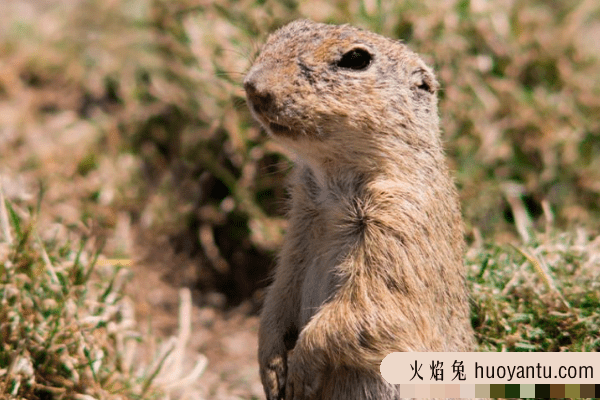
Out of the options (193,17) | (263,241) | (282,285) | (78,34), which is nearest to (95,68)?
(78,34)

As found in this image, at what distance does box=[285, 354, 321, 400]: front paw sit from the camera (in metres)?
3.57

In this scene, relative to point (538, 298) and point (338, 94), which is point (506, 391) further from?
point (338, 94)

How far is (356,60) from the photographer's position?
3.70m

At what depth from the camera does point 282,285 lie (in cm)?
404

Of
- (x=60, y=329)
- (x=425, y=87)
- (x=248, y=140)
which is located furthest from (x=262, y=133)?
(x=60, y=329)

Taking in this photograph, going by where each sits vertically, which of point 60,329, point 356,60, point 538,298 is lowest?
point 60,329

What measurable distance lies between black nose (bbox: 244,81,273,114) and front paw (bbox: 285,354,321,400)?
106cm

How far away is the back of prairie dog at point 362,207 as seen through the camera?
3.49 meters

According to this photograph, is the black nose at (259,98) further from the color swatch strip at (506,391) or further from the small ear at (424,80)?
the color swatch strip at (506,391)

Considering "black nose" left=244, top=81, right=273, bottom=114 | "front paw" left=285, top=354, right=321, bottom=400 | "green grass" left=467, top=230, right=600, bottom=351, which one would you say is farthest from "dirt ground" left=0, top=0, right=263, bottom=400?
"black nose" left=244, top=81, right=273, bottom=114

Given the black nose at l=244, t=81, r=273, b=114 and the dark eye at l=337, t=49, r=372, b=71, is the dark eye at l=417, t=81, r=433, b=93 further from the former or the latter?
the black nose at l=244, t=81, r=273, b=114

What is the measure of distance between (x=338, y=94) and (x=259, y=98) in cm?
34

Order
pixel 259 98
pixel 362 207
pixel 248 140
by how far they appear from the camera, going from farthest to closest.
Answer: pixel 248 140, pixel 362 207, pixel 259 98

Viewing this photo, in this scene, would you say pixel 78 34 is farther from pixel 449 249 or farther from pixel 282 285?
pixel 449 249
